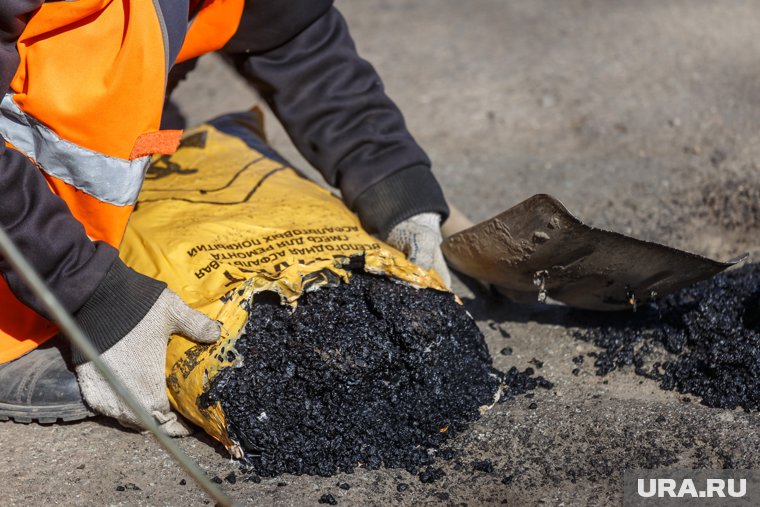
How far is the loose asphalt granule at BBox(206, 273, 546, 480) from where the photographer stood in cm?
199

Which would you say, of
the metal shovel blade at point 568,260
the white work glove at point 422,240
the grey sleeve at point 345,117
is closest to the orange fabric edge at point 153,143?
the grey sleeve at point 345,117

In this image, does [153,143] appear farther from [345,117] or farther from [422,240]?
[422,240]

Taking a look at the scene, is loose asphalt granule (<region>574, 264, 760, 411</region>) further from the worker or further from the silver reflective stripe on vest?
the silver reflective stripe on vest

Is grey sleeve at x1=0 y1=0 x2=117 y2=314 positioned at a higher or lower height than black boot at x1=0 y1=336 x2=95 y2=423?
higher

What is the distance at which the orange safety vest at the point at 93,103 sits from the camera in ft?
6.29

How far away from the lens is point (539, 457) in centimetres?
199

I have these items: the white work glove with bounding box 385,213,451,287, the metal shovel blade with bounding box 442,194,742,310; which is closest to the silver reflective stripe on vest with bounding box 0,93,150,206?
the white work glove with bounding box 385,213,451,287

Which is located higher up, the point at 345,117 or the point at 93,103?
the point at 93,103

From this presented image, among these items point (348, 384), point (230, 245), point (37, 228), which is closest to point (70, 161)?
point (37, 228)

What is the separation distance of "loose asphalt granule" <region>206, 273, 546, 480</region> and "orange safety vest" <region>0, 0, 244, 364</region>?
0.43 meters

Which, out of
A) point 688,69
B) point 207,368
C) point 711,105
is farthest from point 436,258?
point 688,69

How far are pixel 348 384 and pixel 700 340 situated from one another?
91 centimetres

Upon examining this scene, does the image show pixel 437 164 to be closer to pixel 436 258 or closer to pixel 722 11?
pixel 436 258

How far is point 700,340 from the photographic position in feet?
7.40
